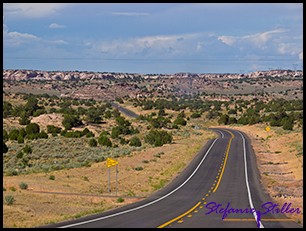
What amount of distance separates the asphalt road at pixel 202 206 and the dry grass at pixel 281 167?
88 centimetres

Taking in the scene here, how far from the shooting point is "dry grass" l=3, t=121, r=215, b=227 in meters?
21.7

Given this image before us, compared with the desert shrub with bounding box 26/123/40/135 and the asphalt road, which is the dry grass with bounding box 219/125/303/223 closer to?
the asphalt road

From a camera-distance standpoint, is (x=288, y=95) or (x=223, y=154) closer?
(x=223, y=154)

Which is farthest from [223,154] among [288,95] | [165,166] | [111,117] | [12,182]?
[288,95]

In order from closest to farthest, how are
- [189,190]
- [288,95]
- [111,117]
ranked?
[189,190]
[111,117]
[288,95]

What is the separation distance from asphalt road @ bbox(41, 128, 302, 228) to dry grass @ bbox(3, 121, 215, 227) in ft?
4.68

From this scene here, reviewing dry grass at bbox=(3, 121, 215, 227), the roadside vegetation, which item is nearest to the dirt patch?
the roadside vegetation

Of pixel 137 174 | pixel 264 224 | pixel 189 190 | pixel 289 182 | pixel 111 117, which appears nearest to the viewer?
pixel 264 224

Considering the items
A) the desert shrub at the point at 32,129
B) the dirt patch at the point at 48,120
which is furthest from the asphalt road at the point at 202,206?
the dirt patch at the point at 48,120

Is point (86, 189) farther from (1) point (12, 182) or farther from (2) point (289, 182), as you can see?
(2) point (289, 182)

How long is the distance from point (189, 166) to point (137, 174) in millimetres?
6220

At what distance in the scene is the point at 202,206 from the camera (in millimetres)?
23484

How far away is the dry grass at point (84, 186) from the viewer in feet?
71.3

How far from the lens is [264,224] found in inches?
723
